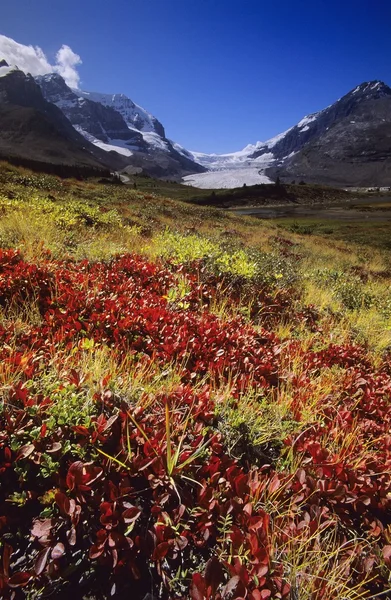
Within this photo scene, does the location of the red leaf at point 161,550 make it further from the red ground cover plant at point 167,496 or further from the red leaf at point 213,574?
the red leaf at point 213,574

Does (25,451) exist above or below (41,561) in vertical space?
above

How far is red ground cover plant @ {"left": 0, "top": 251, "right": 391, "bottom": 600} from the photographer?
75.0 inches

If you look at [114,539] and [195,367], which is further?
[195,367]

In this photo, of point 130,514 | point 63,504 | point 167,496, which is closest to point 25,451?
point 63,504

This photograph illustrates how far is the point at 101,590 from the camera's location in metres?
1.86

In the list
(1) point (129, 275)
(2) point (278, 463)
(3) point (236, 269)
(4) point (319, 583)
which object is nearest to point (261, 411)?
(2) point (278, 463)

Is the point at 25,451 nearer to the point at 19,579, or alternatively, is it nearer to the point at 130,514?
the point at 19,579

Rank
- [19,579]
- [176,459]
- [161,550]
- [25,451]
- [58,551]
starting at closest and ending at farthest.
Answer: [19,579], [58,551], [161,550], [25,451], [176,459]

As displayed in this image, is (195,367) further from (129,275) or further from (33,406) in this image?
(129,275)

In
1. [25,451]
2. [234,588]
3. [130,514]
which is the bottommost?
[234,588]

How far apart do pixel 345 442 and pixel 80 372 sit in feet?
8.88

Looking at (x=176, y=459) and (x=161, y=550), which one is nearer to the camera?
(x=161, y=550)

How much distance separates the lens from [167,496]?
2.25 m

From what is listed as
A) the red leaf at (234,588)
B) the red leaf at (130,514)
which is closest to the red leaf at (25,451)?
the red leaf at (130,514)
